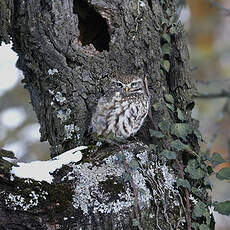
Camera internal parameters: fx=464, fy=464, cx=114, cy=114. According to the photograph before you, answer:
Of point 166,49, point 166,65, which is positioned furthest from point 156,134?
point 166,49

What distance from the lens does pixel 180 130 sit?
3326mm

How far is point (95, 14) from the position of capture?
3891mm

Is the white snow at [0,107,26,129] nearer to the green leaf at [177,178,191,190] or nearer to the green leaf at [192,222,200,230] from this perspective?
the green leaf at [177,178,191,190]

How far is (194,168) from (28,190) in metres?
1.21

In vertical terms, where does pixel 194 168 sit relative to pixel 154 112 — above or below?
below

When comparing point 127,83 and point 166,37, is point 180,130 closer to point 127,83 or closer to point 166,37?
point 127,83

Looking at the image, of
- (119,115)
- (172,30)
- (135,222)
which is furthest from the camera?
(172,30)

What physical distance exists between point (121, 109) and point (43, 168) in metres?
1.07

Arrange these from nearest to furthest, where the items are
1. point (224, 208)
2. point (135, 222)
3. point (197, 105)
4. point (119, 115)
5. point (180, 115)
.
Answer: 1. point (135, 222)
2. point (224, 208)
3. point (180, 115)
4. point (119, 115)
5. point (197, 105)

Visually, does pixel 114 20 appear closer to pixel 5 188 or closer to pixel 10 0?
pixel 10 0

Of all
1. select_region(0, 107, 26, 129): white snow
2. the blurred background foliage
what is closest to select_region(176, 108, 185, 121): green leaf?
the blurred background foliage

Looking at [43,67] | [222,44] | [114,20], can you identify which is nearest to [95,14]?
[114,20]

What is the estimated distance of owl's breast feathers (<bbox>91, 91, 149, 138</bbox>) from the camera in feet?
11.4

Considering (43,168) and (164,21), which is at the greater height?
(164,21)
